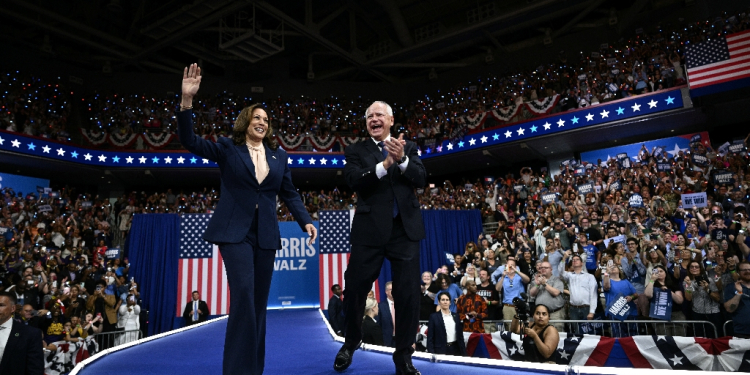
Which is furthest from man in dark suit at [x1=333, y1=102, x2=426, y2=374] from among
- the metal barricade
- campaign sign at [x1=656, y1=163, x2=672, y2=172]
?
campaign sign at [x1=656, y1=163, x2=672, y2=172]

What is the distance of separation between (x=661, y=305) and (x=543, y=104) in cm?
1068

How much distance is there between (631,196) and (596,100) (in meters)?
5.78

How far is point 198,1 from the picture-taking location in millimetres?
16125

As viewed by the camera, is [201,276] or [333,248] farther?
[333,248]

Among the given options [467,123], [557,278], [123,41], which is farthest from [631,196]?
[123,41]

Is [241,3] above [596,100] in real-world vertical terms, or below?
above

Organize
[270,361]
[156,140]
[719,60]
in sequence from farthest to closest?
[156,140] → [719,60] → [270,361]

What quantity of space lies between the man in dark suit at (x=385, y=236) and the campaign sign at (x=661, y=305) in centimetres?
532

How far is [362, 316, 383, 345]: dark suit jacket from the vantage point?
624cm

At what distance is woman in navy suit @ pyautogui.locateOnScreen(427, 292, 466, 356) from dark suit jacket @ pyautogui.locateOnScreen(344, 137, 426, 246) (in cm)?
389

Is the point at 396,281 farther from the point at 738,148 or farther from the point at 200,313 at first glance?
Answer: the point at 738,148

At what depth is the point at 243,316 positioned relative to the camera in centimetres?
230

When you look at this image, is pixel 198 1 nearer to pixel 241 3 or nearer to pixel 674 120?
pixel 241 3

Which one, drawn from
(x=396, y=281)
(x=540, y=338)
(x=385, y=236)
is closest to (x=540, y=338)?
(x=540, y=338)
